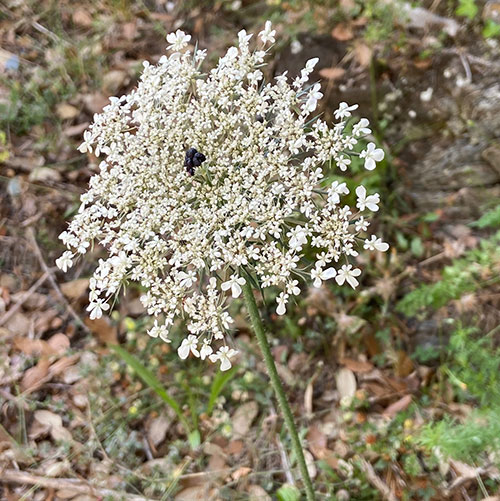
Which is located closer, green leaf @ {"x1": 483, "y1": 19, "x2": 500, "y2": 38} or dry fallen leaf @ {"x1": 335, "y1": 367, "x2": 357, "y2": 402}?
dry fallen leaf @ {"x1": 335, "y1": 367, "x2": 357, "y2": 402}

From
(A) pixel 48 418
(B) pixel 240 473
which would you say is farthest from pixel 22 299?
(B) pixel 240 473

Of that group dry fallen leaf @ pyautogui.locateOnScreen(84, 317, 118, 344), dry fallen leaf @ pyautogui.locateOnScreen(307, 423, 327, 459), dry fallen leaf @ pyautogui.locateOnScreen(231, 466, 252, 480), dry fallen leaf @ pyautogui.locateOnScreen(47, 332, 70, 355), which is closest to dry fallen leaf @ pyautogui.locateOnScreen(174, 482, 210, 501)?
dry fallen leaf @ pyautogui.locateOnScreen(231, 466, 252, 480)

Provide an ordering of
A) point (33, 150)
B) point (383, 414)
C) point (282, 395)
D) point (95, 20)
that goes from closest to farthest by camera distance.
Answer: point (282, 395) → point (383, 414) → point (33, 150) → point (95, 20)

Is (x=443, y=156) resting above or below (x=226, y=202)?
above

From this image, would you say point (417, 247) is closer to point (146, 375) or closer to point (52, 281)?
point (146, 375)

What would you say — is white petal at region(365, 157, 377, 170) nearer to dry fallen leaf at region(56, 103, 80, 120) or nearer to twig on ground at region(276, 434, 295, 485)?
twig on ground at region(276, 434, 295, 485)

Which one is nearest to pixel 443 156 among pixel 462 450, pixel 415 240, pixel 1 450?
pixel 415 240

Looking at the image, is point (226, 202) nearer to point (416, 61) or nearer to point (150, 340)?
point (150, 340)

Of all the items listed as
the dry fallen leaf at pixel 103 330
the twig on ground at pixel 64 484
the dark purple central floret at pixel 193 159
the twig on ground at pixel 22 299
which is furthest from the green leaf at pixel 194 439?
the dark purple central floret at pixel 193 159
